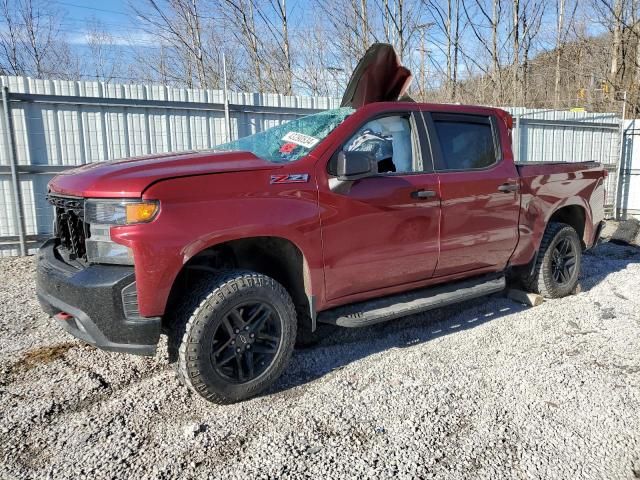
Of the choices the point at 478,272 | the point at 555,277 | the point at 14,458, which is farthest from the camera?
the point at 555,277

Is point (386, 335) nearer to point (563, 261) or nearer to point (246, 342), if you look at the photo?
point (246, 342)

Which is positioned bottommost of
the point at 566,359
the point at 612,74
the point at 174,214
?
the point at 566,359

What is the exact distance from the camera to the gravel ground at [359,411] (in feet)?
8.23

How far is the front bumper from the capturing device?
8.85ft

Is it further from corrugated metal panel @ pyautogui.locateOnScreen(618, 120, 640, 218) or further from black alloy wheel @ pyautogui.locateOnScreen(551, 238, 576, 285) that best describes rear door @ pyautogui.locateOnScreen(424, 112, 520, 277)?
corrugated metal panel @ pyautogui.locateOnScreen(618, 120, 640, 218)

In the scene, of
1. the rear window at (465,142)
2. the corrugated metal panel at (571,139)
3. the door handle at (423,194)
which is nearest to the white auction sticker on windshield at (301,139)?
the door handle at (423,194)

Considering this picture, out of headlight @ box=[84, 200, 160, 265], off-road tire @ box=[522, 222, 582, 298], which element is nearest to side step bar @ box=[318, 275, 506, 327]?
off-road tire @ box=[522, 222, 582, 298]

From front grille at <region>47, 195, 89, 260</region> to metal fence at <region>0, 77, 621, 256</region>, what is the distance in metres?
4.25

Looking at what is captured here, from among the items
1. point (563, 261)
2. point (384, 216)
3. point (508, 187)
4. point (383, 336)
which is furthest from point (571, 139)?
point (384, 216)

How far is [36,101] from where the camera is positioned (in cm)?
700

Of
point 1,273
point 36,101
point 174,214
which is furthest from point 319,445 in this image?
point 36,101

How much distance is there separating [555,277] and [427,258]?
211 centimetres

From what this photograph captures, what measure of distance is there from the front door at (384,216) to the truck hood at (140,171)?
62 cm

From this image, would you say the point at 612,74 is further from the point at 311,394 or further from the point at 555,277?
the point at 311,394
